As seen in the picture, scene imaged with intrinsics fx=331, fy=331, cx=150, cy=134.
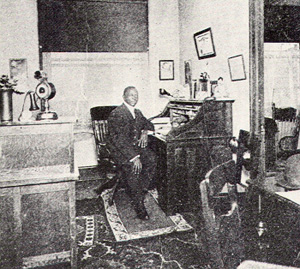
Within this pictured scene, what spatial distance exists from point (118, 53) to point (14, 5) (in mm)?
1886

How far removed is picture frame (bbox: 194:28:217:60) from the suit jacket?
158 centimetres

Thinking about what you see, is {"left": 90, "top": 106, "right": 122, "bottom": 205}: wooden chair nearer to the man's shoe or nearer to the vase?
the man's shoe

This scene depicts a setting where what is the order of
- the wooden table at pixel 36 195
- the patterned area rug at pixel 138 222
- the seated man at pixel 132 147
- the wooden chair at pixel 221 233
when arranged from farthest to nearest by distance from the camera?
1. the seated man at pixel 132 147
2. the patterned area rug at pixel 138 222
3. the wooden table at pixel 36 195
4. the wooden chair at pixel 221 233

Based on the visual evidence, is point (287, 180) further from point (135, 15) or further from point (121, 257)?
point (135, 15)

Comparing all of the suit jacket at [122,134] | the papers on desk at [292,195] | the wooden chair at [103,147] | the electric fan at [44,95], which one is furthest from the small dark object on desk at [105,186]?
the papers on desk at [292,195]

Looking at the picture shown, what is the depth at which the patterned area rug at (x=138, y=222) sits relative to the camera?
3445mm

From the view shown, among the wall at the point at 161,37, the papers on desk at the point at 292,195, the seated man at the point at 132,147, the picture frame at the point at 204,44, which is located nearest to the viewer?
the papers on desk at the point at 292,195

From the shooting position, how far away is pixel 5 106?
8.61 ft

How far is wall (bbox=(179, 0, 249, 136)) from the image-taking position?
12.9ft

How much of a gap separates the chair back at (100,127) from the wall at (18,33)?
1.22 metres

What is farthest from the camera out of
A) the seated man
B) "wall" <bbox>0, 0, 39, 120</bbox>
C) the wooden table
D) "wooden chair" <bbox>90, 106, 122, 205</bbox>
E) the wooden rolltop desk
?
"wall" <bbox>0, 0, 39, 120</bbox>

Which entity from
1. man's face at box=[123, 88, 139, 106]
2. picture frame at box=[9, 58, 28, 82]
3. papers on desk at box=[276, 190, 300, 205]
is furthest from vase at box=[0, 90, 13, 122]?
picture frame at box=[9, 58, 28, 82]

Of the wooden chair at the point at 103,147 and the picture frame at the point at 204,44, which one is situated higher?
the picture frame at the point at 204,44

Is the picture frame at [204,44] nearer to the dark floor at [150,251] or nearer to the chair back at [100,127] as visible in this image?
the chair back at [100,127]
